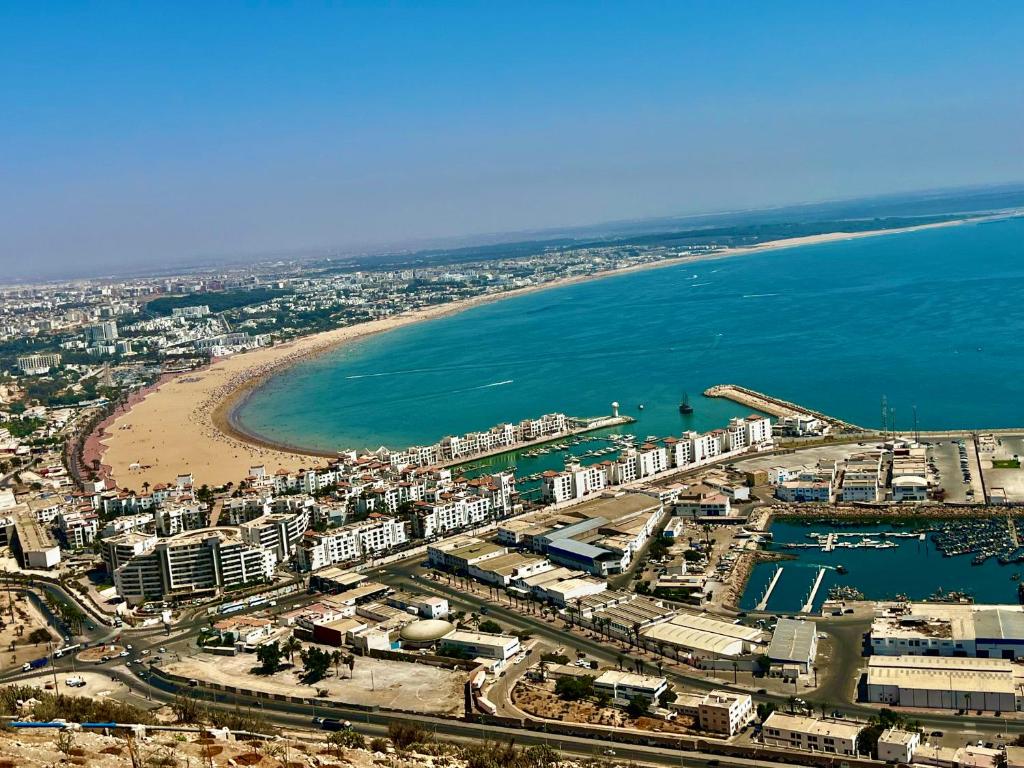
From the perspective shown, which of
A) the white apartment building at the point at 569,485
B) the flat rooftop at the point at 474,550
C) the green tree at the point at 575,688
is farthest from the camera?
the white apartment building at the point at 569,485

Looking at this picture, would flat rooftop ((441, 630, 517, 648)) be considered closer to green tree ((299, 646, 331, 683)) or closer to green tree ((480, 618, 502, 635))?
green tree ((480, 618, 502, 635))

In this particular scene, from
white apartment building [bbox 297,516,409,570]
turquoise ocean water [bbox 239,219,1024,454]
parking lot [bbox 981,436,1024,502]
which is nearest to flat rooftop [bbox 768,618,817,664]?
parking lot [bbox 981,436,1024,502]

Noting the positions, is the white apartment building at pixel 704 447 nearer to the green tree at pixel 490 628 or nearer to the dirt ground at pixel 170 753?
the green tree at pixel 490 628

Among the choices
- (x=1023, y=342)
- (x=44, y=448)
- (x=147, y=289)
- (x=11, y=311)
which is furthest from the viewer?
(x=147, y=289)

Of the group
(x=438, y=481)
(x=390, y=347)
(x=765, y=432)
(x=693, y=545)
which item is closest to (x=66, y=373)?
(x=390, y=347)

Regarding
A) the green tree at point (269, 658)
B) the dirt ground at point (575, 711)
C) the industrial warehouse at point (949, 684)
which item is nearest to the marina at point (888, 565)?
the industrial warehouse at point (949, 684)

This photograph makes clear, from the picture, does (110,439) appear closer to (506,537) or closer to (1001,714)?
(506,537)
